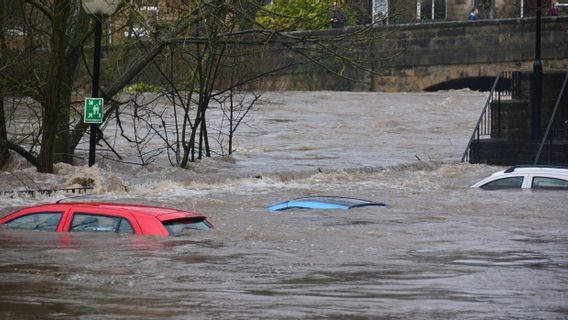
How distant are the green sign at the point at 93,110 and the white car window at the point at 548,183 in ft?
24.2

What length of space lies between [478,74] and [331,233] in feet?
118

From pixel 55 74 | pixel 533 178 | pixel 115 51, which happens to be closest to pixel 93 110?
pixel 55 74

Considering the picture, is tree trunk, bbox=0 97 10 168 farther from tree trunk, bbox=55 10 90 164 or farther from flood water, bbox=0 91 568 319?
tree trunk, bbox=55 10 90 164

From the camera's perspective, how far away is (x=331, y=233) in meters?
16.6

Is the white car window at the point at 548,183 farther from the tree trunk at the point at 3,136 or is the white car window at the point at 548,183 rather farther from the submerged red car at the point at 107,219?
the tree trunk at the point at 3,136

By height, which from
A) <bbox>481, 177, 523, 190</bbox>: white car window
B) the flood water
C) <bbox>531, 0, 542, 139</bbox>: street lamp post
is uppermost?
<bbox>531, 0, 542, 139</bbox>: street lamp post

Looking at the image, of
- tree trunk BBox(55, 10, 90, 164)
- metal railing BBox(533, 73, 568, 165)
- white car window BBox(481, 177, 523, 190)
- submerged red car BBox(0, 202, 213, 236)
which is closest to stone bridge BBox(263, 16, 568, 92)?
metal railing BBox(533, 73, 568, 165)

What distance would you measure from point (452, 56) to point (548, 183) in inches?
1223

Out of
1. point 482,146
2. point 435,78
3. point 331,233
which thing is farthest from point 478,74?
point 331,233

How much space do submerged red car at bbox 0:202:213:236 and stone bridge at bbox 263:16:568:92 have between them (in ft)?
106

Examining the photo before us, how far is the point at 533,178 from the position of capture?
20828 mm

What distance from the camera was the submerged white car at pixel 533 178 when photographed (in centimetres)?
A: 2072

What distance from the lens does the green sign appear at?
2109cm

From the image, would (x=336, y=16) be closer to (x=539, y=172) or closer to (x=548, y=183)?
(x=539, y=172)
